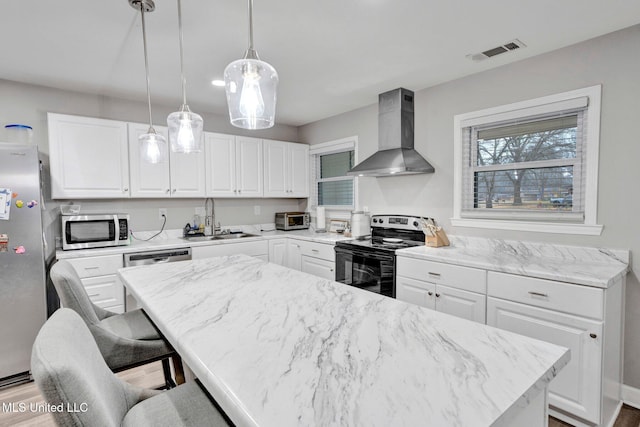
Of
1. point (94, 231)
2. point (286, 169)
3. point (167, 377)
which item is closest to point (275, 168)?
point (286, 169)

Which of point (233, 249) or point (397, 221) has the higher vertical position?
point (397, 221)

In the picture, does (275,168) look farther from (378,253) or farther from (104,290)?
(104,290)

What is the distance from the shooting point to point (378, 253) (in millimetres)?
3016

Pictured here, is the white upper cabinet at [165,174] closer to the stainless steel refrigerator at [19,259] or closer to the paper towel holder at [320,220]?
the stainless steel refrigerator at [19,259]

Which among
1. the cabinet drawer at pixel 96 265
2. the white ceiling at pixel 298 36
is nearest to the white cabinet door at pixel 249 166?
the white ceiling at pixel 298 36

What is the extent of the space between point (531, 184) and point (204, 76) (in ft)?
9.49

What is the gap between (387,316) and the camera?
125 centimetres

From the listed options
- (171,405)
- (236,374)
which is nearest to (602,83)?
(236,374)

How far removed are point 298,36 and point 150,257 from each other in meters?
2.36

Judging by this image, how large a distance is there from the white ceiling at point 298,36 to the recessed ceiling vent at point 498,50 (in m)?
0.06

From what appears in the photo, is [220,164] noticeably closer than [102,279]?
No

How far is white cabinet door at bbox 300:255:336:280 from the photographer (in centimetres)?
359

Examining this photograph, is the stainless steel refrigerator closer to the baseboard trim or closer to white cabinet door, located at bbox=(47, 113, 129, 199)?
white cabinet door, located at bbox=(47, 113, 129, 199)

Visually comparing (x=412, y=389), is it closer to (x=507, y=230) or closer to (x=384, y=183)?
(x=507, y=230)
